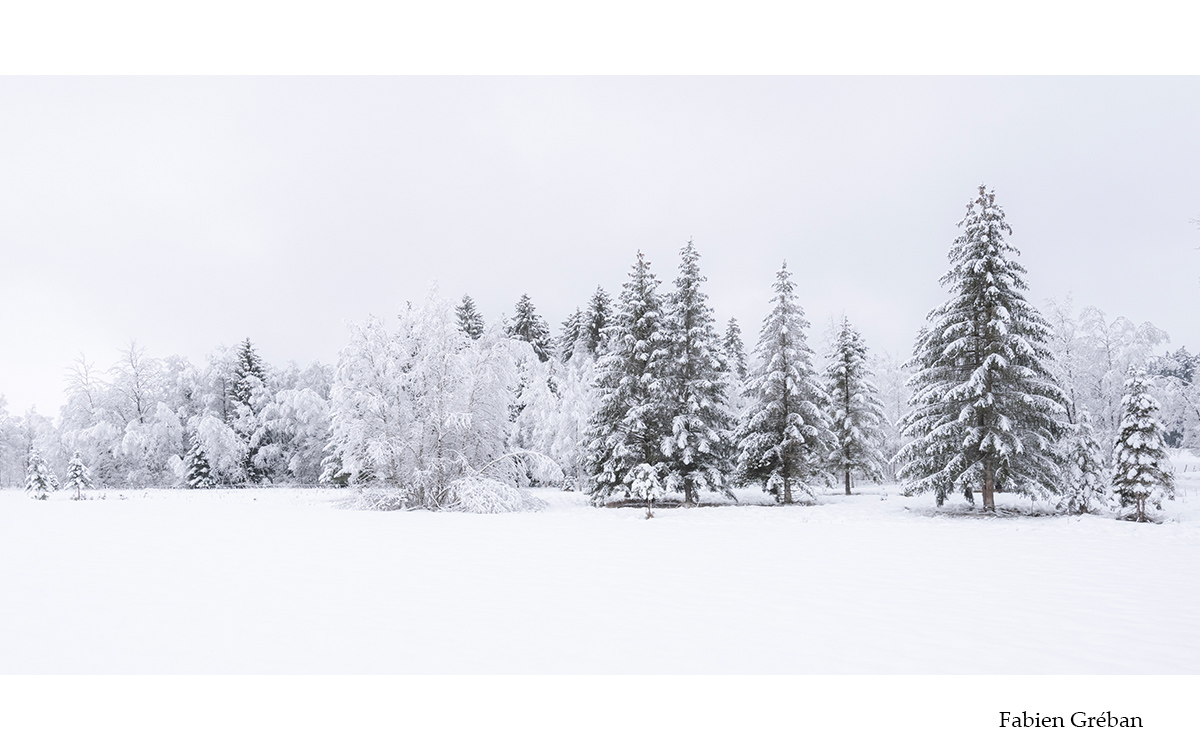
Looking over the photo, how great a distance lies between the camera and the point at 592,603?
627 centimetres

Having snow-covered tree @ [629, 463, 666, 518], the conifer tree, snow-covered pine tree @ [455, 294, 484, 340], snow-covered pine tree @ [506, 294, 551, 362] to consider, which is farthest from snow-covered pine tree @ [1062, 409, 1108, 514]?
the conifer tree

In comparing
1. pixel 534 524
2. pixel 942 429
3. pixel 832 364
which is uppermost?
pixel 832 364

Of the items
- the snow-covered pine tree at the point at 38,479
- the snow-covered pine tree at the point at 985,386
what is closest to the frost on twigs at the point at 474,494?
the snow-covered pine tree at the point at 985,386

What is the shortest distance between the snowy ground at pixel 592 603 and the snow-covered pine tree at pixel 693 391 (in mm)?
9810

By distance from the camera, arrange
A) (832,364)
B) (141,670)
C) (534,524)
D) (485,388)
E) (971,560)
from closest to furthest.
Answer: (141,670), (971,560), (534,524), (485,388), (832,364)

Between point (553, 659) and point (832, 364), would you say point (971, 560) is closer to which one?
point (553, 659)

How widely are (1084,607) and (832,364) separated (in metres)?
27.8

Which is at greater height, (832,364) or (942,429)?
(832,364)

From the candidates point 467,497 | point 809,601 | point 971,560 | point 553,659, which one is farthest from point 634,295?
point 553,659

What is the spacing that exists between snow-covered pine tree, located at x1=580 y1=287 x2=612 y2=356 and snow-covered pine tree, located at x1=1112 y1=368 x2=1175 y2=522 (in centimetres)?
2749

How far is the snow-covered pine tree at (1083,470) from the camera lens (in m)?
16.8

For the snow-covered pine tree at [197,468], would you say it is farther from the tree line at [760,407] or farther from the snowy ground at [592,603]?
the snowy ground at [592,603]

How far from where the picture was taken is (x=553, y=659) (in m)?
4.64

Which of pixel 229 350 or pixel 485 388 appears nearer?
pixel 485 388
